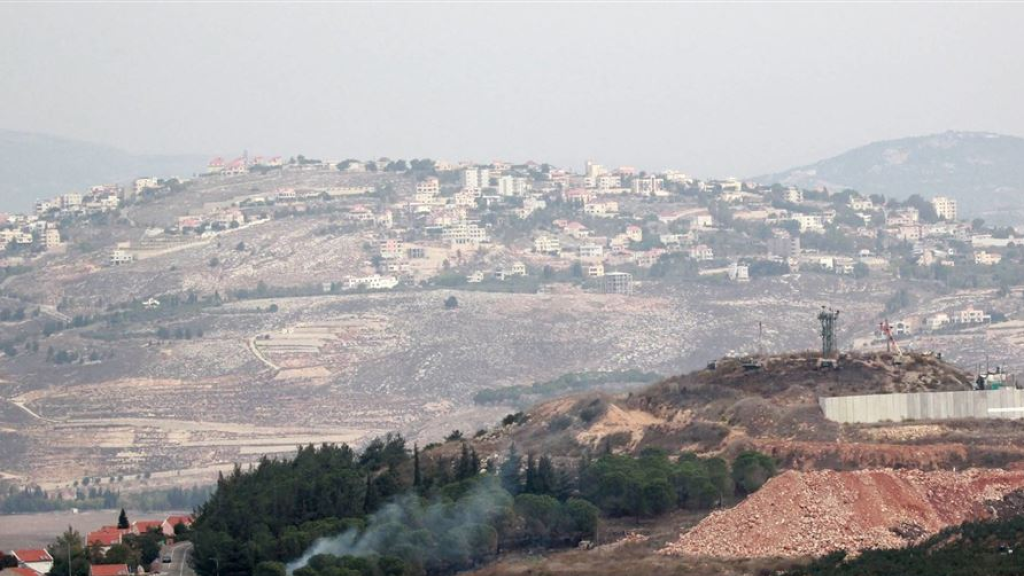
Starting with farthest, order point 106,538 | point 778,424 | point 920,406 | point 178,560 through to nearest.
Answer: point 106,538, point 920,406, point 178,560, point 778,424

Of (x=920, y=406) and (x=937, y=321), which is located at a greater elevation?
(x=920, y=406)

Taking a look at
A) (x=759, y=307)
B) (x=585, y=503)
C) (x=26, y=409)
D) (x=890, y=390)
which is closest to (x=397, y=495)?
(x=585, y=503)

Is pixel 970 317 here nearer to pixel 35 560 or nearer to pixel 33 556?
pixel 33 556

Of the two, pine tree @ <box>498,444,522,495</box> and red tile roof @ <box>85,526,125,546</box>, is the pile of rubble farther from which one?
red tile roof @ <box>85,526,125,546</box>

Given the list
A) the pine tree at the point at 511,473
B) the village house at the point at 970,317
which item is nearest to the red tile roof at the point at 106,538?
the pine tree at the point at 511,473

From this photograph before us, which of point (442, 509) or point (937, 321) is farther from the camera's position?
point (937, 321)

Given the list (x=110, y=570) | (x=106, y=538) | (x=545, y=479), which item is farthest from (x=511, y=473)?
(x=106, y=538)

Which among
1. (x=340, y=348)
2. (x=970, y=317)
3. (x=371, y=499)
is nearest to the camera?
(x=371, y=499)

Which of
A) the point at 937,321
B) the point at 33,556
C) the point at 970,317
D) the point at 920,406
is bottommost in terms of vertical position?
the point at 33,556

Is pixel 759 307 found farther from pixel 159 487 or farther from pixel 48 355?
pixel 159 487
